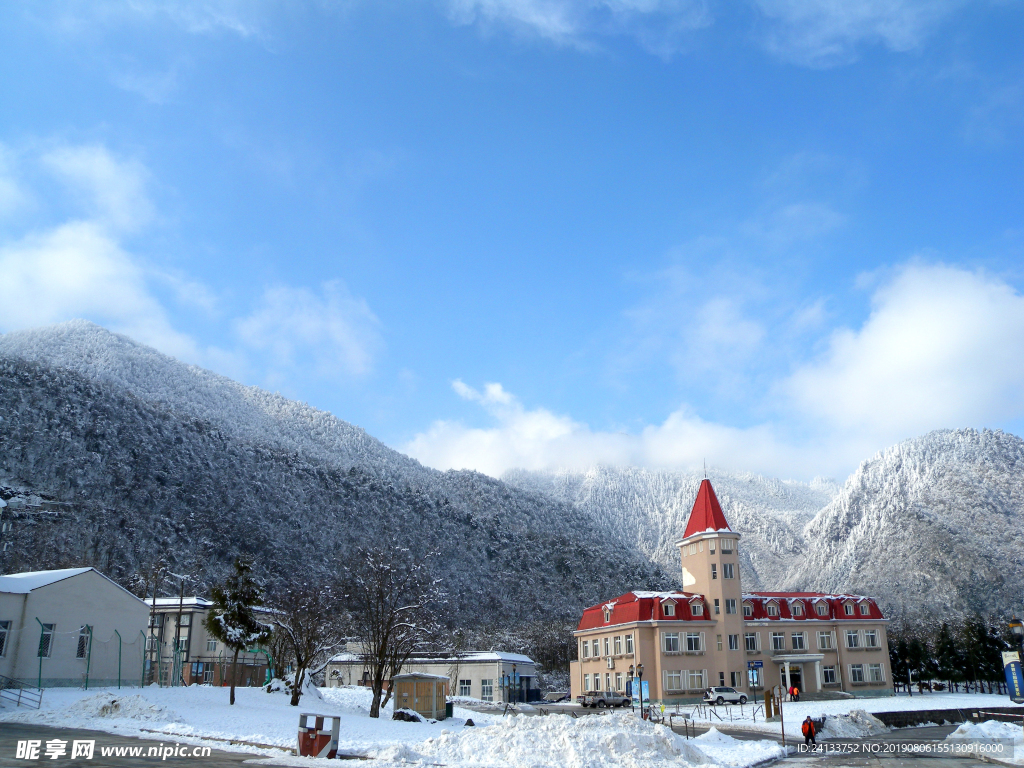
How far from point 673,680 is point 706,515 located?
44.5 ft

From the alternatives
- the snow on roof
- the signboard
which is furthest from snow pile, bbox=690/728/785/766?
the snow on roof

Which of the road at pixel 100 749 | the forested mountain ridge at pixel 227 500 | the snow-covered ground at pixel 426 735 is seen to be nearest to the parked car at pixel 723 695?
the snow-covered ground at pixel 426 735

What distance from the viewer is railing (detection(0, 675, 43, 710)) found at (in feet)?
90.0

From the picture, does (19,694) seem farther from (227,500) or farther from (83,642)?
(227,500)

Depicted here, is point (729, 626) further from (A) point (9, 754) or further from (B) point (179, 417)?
(B) point (179, 417)

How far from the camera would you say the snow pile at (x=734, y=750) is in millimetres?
20881

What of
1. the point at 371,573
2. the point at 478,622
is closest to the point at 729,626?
the point at 371,573

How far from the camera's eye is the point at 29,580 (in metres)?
33.6

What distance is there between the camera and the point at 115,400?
4978 inches

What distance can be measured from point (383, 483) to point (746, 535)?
8984cm

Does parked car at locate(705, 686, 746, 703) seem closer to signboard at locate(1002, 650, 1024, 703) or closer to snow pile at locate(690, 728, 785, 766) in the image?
snow pile at locate(690, 728, 785, 766)

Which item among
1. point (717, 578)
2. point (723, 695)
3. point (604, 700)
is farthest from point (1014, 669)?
point (717, 578)

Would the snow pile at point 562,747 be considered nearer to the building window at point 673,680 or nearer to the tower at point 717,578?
the building window at point 673,680

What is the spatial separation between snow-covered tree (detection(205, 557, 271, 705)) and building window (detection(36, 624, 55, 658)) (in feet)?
22.1
